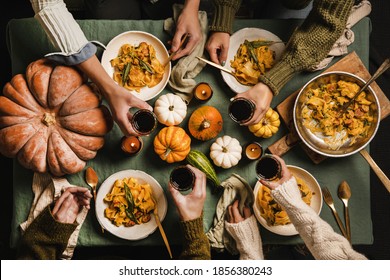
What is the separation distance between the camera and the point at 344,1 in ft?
4.82

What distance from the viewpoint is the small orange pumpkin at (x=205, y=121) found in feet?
5.16

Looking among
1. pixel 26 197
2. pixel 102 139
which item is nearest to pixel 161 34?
pixel 102 139

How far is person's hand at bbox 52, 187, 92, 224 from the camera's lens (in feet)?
5.12

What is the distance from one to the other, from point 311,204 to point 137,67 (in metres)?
0.92

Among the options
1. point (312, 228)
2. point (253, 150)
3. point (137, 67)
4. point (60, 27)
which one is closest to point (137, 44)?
point (137, 67)

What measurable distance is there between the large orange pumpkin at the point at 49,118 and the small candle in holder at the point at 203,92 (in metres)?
0.39

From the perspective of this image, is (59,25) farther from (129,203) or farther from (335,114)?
(335,114)

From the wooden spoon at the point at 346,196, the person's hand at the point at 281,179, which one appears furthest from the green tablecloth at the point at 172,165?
the person's hand at the point at 281,179

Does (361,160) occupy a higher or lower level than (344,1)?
lower

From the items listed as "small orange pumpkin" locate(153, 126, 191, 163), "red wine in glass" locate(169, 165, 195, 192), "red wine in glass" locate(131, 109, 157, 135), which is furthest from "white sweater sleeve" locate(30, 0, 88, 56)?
"red wine in glass" locate(169, 165, 195, 192)

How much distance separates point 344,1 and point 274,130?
55 cm

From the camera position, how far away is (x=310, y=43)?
156 centimetres

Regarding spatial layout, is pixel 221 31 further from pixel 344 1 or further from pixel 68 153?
pixel 68 153
